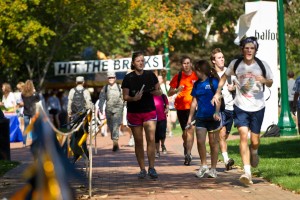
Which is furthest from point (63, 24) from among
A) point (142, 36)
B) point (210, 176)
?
point (210, 176)

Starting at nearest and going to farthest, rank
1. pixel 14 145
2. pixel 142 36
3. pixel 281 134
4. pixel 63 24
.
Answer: pixel 281 134 < pixel 14 145 < pixel 63 24 < pixel 142 36

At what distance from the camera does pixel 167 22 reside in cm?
4309

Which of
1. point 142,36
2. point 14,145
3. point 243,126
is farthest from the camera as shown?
point 142,36

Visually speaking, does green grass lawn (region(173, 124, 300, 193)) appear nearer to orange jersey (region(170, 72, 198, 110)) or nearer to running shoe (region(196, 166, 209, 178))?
running shoe (region(196, 166, 209, 178))

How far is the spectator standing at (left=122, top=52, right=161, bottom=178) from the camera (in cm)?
1458

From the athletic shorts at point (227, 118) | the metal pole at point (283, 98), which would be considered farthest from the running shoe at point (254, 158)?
the metal pole at point (283, 98)

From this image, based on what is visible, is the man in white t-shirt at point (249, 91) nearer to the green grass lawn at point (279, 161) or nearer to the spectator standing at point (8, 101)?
the green grass lawn at point (279, 161)

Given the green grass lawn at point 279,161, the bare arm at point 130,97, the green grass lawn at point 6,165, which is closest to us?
the green grass lawn at point 279,161

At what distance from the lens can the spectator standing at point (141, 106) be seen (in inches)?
574

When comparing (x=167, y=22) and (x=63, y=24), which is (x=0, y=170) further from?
(x=63, y=24)

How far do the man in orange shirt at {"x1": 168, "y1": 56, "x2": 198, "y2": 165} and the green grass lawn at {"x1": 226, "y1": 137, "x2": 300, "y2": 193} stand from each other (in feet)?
2.79

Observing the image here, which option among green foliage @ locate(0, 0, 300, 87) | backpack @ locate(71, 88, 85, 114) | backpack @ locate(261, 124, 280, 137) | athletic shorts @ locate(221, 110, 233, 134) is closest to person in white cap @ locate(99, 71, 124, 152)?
backpack @ locate(71, 88, 85, 114)

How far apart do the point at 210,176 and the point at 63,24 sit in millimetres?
32491

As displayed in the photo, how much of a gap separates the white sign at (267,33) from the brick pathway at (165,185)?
986cm
